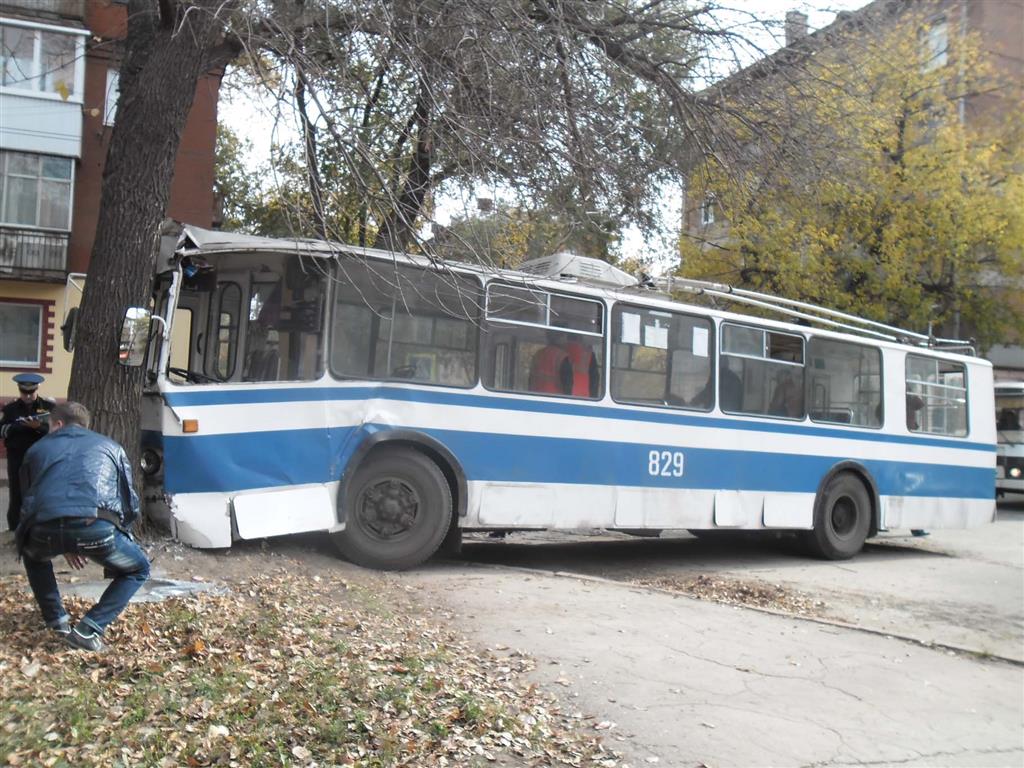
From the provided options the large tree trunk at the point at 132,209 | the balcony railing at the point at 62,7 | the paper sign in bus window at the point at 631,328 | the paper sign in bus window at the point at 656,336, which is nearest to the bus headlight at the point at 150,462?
the large tree trunk at the point at 132,209

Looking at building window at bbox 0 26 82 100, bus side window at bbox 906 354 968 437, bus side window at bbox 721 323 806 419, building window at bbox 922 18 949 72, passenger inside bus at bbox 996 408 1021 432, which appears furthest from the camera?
building window at bbox 0 26 82 100

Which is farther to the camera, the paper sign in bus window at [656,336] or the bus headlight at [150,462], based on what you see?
the paper sign in bus window at [656,336]

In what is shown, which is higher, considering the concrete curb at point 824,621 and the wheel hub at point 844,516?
the wheel hub at point 844,516

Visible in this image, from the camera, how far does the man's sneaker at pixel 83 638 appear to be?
17.8 feet

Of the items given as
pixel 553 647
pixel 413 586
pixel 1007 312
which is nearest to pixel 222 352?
pixel 413 586

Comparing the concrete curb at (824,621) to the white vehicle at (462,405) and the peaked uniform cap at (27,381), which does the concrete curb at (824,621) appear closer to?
the white vehicle at (462,405)

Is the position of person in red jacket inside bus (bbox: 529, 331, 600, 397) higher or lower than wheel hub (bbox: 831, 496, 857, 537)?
higher

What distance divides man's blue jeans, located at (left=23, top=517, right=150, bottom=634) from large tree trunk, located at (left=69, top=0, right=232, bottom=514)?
90.5 inches

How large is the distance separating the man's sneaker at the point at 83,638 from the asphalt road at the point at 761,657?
252 cm

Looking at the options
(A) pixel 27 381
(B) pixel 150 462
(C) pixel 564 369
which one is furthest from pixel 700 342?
(A) pixel 27 381

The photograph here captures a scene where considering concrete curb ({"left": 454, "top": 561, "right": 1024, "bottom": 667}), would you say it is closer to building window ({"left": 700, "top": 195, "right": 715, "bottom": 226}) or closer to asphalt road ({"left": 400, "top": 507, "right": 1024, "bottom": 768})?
asphalt road ({"left": 400, "top": 507, "right": 1024, "bottom": 768})

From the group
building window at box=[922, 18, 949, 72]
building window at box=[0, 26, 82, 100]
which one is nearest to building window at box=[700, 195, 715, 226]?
building window at box=[922, 18, 949, 72]

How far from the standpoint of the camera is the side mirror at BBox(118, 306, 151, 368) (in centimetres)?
739

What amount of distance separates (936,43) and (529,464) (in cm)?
2121
